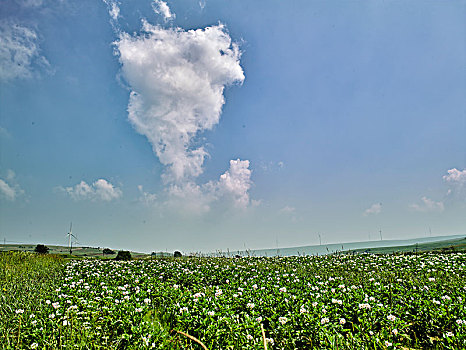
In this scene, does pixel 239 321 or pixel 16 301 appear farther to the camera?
pixel 16 301

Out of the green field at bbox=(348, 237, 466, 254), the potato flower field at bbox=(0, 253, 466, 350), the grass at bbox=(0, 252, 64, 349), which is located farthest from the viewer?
the green field at bbox=(348, 237, 466, 254)

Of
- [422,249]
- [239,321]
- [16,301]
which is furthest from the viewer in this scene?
[422,249]

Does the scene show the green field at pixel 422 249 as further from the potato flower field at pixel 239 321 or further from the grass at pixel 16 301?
the grass at pixel 16 301

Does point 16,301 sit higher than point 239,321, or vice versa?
point 16,301

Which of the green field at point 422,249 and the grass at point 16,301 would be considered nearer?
the grass at point 16,301

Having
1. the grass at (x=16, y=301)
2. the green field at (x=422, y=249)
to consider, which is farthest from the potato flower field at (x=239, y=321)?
the green field at (x=422, y=249)

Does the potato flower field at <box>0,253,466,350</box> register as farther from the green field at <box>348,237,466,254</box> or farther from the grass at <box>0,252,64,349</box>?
the green field at <box>348,237,466,254</box>

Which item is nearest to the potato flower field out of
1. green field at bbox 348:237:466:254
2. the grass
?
the grass

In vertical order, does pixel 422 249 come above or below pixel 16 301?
below

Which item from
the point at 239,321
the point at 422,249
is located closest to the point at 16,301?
the point at 239,321

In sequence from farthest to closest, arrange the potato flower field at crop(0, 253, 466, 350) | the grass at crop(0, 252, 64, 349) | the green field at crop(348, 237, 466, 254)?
the green field at crop(348, 237, 466, 254), the grass at crop(0, 252, 64, 349), the potato flower field at crop(0, 253, 466, 350)

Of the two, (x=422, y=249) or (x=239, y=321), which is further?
(x=422, y=249)

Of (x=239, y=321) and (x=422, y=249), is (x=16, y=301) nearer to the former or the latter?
(x=239, y=321)

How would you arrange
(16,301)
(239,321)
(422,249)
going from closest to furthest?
1. (239,321)
2. (16,301)
3. (422,249)
